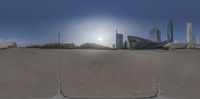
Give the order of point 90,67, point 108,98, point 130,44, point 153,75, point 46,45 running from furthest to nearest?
point 130,44 → point 46,45 → point 90,67 → point 153,75 → point 108,98

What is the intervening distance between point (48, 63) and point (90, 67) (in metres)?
2.01

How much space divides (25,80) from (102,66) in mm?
3815

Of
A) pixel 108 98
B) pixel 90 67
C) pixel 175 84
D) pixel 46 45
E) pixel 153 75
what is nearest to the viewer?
pixel 108 98

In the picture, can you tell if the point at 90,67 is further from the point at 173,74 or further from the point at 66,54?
the point at 173,74

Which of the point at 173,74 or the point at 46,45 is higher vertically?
the point at 46,45

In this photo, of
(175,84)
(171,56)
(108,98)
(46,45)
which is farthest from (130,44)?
(108,98)

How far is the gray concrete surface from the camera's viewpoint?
9414mm

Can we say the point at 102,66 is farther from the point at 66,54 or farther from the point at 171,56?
the point at 171,56

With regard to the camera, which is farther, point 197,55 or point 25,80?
point 197,55

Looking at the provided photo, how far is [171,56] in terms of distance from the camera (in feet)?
50.8

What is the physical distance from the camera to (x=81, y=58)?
14953mm

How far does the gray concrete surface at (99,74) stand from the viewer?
9.41 metres

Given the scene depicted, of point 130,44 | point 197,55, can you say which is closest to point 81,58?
point 197,55

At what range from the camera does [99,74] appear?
12445mm
